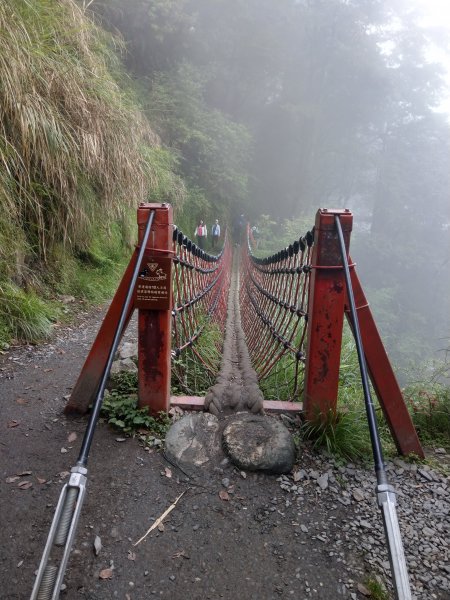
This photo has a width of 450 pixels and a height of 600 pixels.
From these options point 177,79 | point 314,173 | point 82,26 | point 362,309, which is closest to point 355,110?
point 314,173

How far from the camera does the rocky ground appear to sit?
3.51 ft

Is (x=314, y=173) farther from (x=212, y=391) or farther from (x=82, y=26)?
(x=212, y=391)

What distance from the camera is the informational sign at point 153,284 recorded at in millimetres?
1609

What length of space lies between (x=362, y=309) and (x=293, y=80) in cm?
2814

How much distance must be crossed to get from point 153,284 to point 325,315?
2.46 feet

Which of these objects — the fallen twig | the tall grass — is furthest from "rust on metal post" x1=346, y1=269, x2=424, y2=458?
the tall grass

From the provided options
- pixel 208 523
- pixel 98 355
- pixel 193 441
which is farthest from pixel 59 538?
pixel 98 355

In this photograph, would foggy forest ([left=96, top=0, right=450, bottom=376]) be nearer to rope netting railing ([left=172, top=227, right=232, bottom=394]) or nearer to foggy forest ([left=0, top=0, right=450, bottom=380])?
foggy forest ([left=0, top=0, right=450, bottom=380])

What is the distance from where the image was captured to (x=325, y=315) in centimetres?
164

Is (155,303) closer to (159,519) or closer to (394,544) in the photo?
(159,519)

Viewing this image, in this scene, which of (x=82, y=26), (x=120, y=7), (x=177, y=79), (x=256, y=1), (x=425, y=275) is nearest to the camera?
(x=82, y=26)

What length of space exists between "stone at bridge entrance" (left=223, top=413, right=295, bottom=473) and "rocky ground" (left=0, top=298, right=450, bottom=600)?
0.14ft

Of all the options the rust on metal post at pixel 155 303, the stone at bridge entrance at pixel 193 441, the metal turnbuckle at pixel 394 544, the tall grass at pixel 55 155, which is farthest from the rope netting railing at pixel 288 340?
the tall grass at pixel 55 155

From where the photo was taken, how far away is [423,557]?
3.92ft
